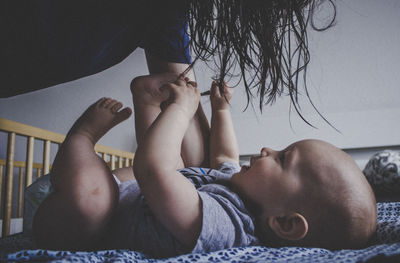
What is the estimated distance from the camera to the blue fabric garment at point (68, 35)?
49cm

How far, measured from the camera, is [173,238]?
18.7 inches

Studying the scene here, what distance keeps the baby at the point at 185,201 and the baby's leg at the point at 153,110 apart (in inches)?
4.9

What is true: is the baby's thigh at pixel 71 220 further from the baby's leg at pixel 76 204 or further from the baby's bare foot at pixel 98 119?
the baby's bare foot at pixel 98 119

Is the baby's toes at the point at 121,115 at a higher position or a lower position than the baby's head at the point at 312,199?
higher

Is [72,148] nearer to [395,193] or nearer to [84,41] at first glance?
[84,41]

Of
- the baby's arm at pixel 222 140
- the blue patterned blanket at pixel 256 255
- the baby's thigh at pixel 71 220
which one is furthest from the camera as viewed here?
the baby's arm at pixel 222 140

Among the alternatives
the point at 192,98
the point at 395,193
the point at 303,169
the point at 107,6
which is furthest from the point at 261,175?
the point at 395,193

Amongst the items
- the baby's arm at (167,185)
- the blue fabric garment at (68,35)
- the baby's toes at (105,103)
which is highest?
the blue fabric garment at (68,35)

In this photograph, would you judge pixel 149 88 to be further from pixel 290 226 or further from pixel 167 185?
pixel 290 226

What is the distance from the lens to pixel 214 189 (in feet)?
1.89

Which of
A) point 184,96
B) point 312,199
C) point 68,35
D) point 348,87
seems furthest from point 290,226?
point 348,87

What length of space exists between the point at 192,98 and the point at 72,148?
0.24 metres

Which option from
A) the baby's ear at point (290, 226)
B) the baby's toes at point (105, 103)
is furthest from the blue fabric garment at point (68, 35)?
the baby's ear at point (290, 226)

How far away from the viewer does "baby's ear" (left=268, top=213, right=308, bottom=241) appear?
1.65ft
